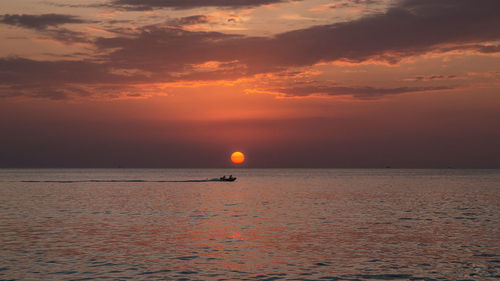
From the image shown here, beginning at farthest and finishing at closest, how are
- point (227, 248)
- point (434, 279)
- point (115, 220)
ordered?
point (115, 220)
point (227, 248)
point (434, 279)

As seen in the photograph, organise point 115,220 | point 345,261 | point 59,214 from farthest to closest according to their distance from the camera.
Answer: point 59,214 < point 115,220 < point 345,261

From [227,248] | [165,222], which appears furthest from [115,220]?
[227,248]

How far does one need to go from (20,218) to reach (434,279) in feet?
169

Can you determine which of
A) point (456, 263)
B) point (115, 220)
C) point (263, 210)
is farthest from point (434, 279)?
point (263, 210)

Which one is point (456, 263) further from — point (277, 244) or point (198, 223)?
point (198, 223)

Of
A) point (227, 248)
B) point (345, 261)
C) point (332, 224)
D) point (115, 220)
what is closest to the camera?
point (345, 261)

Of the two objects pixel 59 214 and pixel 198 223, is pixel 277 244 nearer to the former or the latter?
pixel 198 223

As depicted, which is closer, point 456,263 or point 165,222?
point 456,263

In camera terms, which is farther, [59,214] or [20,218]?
[59,214]

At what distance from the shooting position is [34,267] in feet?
108

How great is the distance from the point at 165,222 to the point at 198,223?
4309 mm

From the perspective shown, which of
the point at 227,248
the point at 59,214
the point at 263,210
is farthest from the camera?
the point at 263,210

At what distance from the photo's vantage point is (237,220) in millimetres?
62375

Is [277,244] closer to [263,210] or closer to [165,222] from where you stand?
[165,222]
